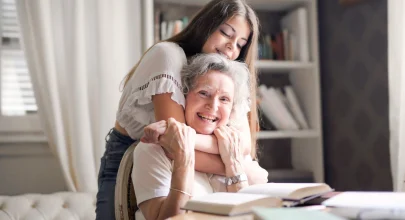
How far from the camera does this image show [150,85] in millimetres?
1510

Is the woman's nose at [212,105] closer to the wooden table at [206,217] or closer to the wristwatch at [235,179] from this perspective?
the wristwatch at [235,179]

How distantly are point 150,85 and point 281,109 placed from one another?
132cm

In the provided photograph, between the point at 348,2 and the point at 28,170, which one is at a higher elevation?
the point at 348,2

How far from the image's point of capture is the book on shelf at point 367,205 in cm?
91

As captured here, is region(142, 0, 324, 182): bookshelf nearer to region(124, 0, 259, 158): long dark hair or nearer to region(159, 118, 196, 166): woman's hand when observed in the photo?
region(124, 0, 259, 158): long dark hair

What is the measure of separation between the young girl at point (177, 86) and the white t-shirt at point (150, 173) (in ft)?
0.41

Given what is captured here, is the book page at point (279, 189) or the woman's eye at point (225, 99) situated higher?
the woman's eye at point (225, 99)

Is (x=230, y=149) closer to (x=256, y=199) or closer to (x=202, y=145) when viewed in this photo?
(x=202, y=145)

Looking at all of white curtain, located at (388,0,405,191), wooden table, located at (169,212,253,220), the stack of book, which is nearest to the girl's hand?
wooden table, located at (169,212,253,220)

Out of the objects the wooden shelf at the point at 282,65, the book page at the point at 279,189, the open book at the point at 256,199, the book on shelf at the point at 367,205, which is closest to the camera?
the book on shelf at the point at 367,205

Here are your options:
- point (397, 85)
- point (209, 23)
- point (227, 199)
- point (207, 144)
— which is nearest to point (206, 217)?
point (227, 199)

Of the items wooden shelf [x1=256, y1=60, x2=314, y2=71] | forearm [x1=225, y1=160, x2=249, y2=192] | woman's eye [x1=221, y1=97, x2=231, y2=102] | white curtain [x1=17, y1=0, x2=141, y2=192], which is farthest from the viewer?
wooden shelf [x1=256, y1=60, x2=314, y2=71]

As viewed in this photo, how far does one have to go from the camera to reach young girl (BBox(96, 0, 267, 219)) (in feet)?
4.85

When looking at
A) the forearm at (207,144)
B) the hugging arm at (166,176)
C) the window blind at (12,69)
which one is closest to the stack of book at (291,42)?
the window blind at (12,69)
